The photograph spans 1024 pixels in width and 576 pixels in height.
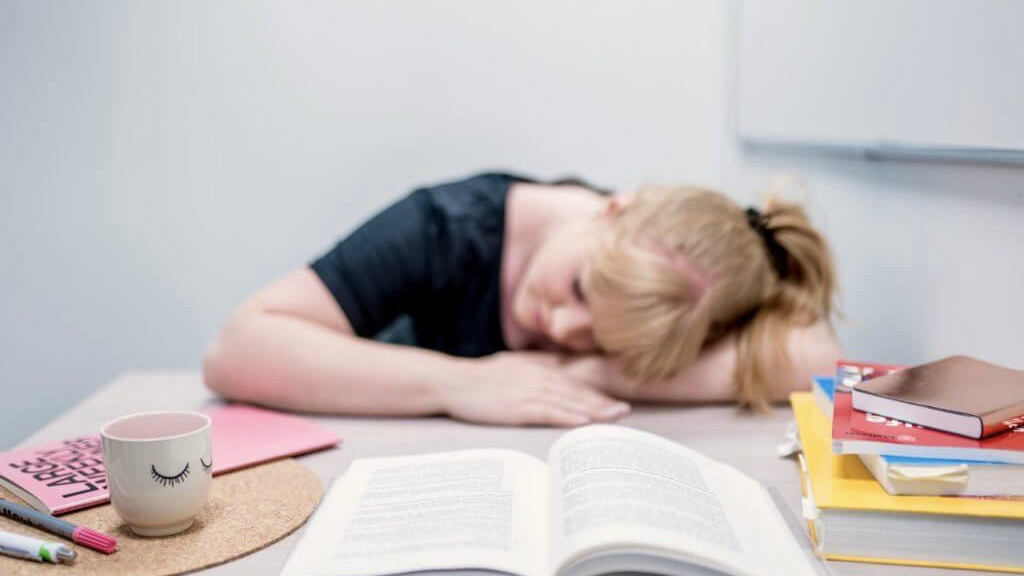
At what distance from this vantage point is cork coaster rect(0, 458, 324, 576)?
24.1 inches

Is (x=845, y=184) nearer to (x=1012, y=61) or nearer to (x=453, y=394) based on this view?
(x=1012, y=61)

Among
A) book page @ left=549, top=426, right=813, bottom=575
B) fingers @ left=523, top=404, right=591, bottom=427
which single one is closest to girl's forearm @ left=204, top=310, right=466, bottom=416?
fingers @ left=523, top=404, right=591, bottom=427

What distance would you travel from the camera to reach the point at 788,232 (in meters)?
1.19

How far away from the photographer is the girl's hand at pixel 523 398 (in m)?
0.99

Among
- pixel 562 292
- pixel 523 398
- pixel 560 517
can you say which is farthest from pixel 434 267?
pixel 560 517

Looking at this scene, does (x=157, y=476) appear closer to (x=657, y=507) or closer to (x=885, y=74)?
(x=657, y=507)

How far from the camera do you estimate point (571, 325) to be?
111 cm

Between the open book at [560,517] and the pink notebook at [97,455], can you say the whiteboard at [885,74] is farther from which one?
the pink notebook at [97,455]

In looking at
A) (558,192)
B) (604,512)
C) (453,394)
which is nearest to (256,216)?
(558,192)

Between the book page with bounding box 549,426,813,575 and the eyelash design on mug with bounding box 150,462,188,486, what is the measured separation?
0.82 ft

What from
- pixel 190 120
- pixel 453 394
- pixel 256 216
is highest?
pixel 190 120

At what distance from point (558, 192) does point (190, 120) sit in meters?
0.71

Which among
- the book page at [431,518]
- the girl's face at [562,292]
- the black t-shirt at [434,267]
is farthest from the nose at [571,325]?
the book page at [431,518]

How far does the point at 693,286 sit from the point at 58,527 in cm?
69
